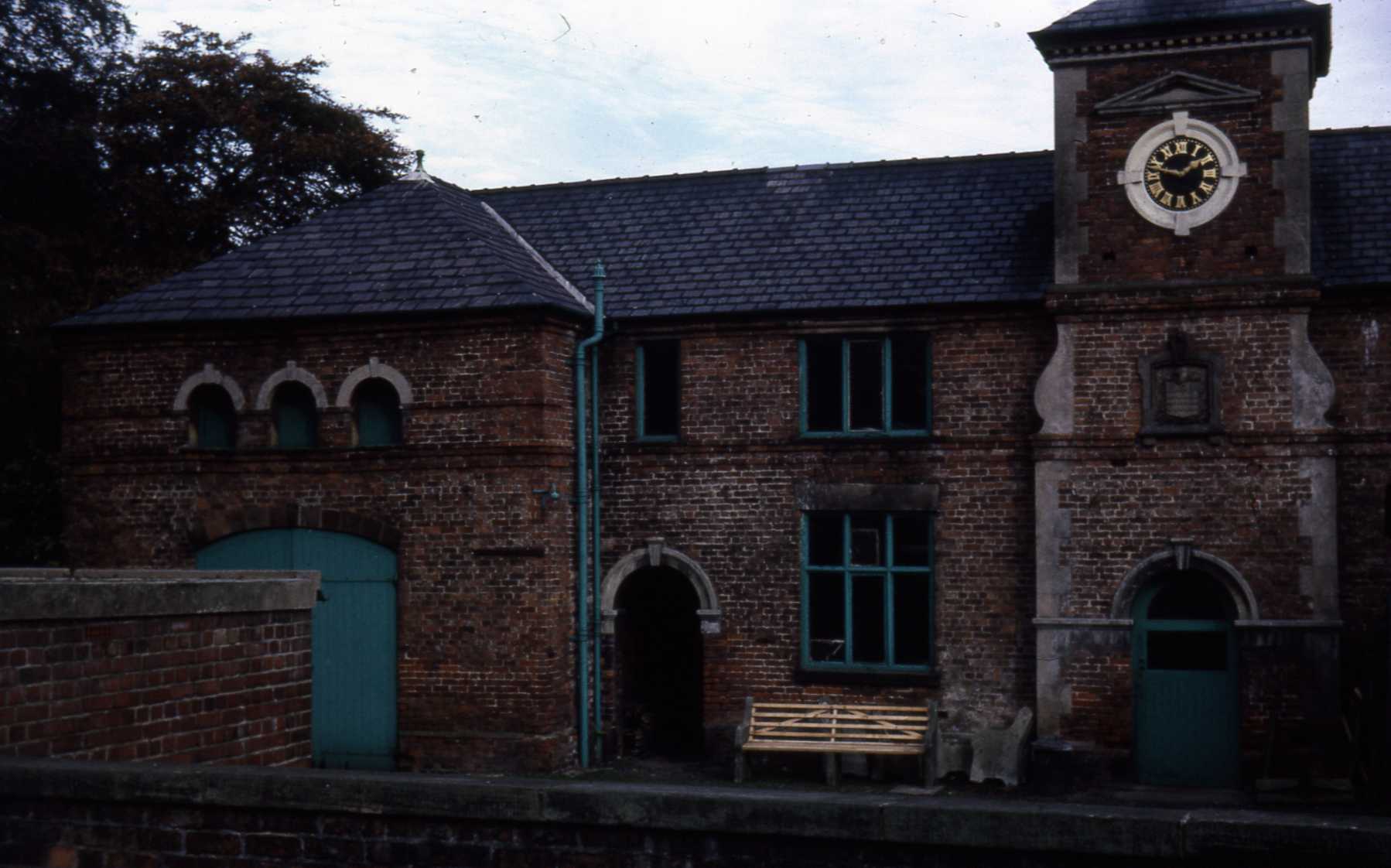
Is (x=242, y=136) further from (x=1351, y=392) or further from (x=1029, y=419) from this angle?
(x=1351, y=392)

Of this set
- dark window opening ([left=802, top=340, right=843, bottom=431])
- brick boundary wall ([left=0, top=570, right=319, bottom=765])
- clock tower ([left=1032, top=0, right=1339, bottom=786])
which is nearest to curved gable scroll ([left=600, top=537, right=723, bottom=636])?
dark window opening ([left=802, top=340, right=843, bottom=431])

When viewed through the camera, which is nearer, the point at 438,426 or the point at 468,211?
the point at 438,426

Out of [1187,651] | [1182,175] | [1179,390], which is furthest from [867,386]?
[1187,651]

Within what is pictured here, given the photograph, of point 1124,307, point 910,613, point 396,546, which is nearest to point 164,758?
point 396,546

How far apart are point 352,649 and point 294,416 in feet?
9.99

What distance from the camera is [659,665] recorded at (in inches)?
810

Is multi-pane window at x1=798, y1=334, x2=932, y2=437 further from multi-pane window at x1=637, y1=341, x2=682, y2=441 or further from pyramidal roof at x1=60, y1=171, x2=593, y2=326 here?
pyramidal roof at x1=60, y1=171, x2=593, y2=326

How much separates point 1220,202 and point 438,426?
9.39 meters

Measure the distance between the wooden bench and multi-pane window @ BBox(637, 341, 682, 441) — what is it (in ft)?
11.8

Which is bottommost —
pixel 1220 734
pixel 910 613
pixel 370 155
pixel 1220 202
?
pixel 1220 734

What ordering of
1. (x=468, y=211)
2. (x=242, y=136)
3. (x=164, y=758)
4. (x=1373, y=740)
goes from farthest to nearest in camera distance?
(x=242, y=136), (x=468, y=211), (x=1373, y=740), (x=164, y=758)

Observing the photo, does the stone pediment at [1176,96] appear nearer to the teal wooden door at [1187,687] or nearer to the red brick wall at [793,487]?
the red brick wall at [793,487]

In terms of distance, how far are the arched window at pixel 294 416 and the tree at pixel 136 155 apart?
335 inches

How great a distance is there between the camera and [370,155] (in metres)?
30.7
